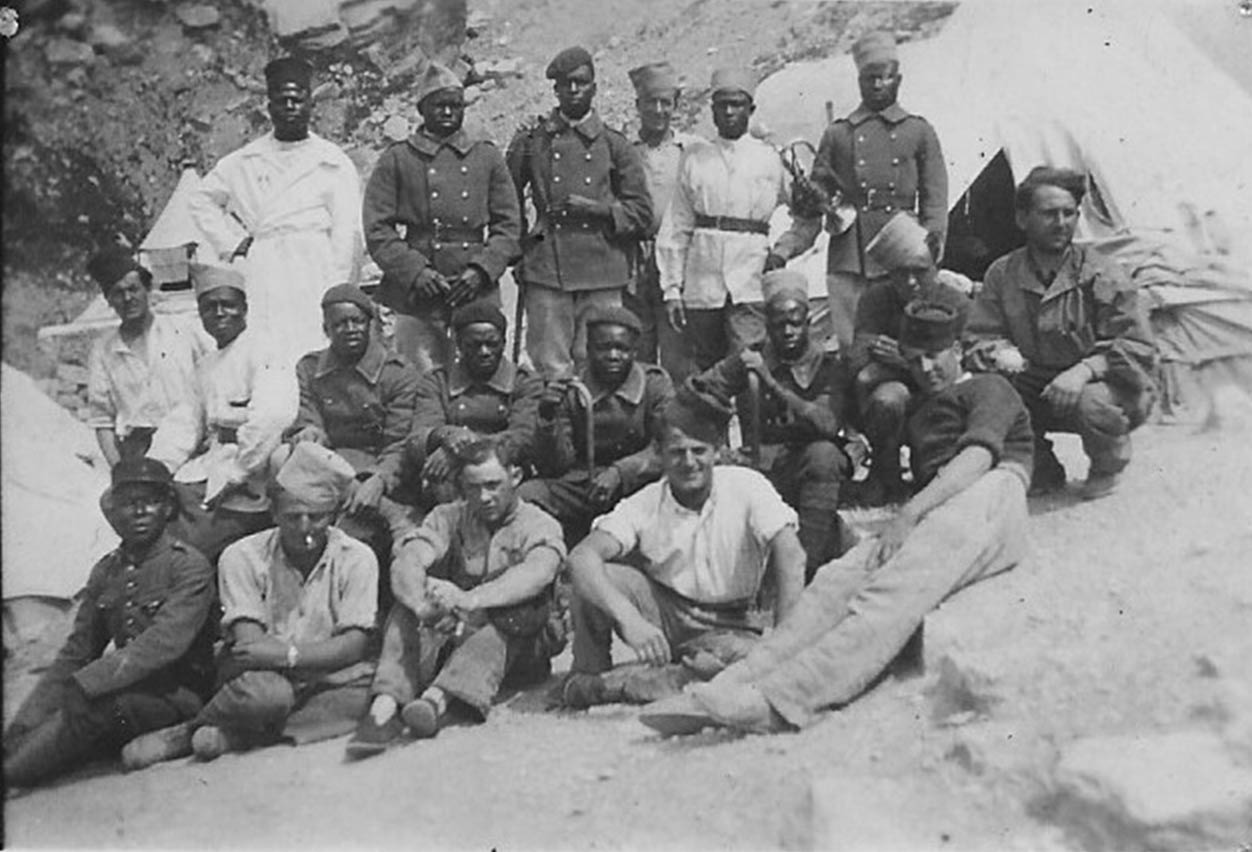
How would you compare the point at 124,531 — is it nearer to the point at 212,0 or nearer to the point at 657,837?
the point at 657,837

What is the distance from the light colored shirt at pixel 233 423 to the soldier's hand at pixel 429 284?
0.54m

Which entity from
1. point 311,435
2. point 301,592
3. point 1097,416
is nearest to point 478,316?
point 311,435

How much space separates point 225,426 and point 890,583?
7.73ft

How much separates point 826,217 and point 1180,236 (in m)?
1.38

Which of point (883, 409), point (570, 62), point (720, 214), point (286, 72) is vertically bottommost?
point (883, 409)

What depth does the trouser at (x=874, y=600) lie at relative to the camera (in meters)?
3.99

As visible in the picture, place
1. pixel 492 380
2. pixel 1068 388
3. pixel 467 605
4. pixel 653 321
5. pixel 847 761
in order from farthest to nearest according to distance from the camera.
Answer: pixel 653 321
pixel 492 380
pixel 1068 388
pixel 467 605
pixel 847 761

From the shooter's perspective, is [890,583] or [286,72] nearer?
[890,583]

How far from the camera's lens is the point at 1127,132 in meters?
5.79

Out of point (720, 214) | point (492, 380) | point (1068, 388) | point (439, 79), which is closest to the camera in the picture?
point (1068, 388)

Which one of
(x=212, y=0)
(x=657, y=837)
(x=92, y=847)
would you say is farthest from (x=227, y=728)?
(x=212, y=0)

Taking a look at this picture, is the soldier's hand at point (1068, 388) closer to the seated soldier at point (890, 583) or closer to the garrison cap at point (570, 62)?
the seated soldier at point (890, 583)

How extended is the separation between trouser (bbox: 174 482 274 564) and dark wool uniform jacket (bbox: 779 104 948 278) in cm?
233

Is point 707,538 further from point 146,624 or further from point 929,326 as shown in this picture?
point 146,624
